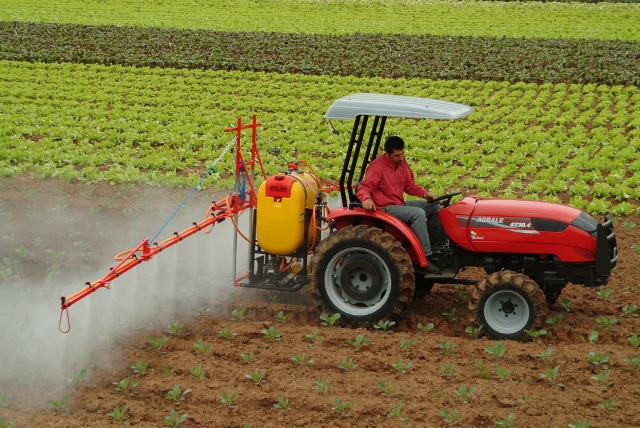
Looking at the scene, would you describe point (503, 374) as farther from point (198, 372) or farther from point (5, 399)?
point (5, 399)

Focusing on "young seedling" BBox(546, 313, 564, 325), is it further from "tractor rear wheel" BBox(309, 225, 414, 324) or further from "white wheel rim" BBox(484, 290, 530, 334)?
"tractor rear wheel" BBox(309, 225, 414, 324)

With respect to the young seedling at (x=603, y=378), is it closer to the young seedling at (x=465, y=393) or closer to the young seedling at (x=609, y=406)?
the young seedling at (x=609, y=406)

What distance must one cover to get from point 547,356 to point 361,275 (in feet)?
6.27

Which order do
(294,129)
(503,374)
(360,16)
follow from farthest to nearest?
(360,16), (294,129), (503,374)

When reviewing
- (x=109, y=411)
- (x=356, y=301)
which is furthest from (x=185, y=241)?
(x=109, y=411)

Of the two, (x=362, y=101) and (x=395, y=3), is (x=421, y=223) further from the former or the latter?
(x=395, y=3)

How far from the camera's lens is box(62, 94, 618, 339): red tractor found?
25.4 ft

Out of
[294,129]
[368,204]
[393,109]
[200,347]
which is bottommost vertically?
[200,347]

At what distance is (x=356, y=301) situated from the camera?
8.15 meters

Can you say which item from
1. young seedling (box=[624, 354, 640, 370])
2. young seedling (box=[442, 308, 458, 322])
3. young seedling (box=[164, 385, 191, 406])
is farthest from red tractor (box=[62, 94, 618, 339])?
young seedling (box=[164, 385, 191, 406])

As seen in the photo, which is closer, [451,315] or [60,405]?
[60,405]

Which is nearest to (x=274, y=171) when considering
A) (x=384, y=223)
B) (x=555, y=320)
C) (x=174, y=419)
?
(x=384, y=223)

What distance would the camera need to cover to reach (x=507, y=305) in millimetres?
7801

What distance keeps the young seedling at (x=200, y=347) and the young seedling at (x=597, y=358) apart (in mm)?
3231
